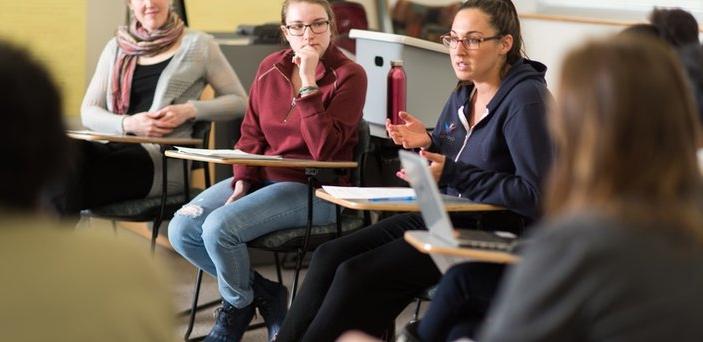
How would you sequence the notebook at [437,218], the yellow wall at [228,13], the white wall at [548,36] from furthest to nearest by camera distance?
1. the yellow wall at [228,13]
2. the white wall at [548,36]
3. the notebook at [437,218]

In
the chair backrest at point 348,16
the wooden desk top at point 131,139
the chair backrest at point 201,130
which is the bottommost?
the chair backrest at point 201,130

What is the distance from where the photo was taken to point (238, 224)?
10.8 feet

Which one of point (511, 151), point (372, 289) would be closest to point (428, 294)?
point (372, 289)

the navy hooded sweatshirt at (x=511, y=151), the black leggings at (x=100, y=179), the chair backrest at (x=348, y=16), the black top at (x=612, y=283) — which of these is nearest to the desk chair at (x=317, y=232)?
the navy hooded sweatshirt at (x=511, y=151)

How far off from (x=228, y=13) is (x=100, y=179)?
2.04m

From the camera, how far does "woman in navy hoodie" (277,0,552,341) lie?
2.74 m

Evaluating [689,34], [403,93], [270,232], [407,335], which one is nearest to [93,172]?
[270,232]

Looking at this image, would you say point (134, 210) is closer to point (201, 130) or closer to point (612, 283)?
→ point (201, 130)

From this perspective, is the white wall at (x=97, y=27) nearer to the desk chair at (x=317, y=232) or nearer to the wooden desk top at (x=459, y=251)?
the desk chair at (x=317, y=232)

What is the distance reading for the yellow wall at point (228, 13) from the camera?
18.2ft

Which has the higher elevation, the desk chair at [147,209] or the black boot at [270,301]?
the desk chair at [147,209]

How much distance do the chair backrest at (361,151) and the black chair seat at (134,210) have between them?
30.7 inches

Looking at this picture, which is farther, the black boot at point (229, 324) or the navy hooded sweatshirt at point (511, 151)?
the black boot at point (229, 324)

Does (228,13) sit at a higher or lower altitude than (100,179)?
higher
